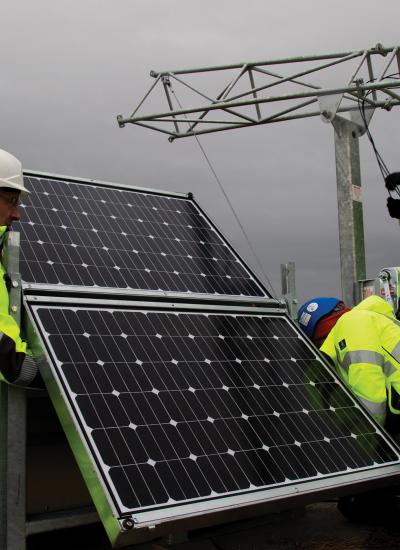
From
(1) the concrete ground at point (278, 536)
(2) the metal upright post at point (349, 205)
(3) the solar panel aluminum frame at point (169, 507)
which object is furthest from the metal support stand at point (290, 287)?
(2) the metal upright post at point (349, 205)

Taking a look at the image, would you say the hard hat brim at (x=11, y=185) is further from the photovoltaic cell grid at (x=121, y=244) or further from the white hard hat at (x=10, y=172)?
the photovoltaic cell grid at (x=121, y=244)

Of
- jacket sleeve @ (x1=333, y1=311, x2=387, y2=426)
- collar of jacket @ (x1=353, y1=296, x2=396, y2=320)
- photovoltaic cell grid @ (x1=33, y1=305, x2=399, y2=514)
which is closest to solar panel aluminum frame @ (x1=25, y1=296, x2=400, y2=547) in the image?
photovoltaic cell grid @ (x1=33, y1=305, x2=399, y2=514)

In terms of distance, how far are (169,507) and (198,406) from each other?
39.6 inches

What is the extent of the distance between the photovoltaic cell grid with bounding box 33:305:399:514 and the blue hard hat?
900 millimetres

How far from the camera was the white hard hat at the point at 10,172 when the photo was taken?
528 centimetres

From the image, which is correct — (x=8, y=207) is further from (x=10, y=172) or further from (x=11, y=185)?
(x=10, y=172)

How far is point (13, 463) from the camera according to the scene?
490 cm

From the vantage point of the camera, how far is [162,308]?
19.6 ft

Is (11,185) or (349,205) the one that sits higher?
(11,185)

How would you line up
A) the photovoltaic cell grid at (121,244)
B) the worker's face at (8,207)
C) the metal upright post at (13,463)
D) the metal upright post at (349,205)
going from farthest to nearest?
the metal upright post at (349,205)
the photovoltaic cell grid at (121,244)
the worker's face at (8,207)
the metal upright post at (13,463)

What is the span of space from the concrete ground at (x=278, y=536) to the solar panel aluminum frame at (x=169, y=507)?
4.32 feet

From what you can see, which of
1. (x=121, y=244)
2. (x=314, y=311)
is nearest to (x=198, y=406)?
(x=121, y=244)

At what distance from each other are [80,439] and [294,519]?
3993mm

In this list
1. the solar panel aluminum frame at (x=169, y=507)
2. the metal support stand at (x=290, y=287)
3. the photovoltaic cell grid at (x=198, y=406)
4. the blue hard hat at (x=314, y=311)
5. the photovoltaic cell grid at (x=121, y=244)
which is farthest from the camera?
the blue hard hat at (x=314, y=311)
